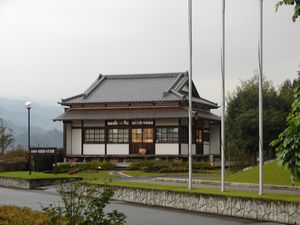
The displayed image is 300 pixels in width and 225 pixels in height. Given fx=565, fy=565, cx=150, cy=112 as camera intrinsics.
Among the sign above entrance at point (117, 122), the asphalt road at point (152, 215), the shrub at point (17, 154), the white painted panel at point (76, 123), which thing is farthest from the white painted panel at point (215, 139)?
the asphalt road at point (152, 215)

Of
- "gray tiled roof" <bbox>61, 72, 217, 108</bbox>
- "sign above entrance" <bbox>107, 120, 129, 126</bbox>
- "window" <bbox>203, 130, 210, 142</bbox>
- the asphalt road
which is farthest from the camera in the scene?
"window" <bbox>203, 130, 210, 142</bbox>

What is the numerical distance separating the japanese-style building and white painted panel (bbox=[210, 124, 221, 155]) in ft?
0.34

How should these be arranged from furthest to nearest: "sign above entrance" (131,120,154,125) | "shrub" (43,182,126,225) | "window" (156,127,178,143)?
"sign above entrance" (131,120,154,125) < "window" (156,127,178,143) < "shrub" (43,182,126,225)

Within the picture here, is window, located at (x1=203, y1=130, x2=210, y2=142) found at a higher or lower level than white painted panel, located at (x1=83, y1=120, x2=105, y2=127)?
lower

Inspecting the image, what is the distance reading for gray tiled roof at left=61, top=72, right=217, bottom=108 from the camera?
53.8 metres

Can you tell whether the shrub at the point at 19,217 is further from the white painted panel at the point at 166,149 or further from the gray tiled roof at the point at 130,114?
the white painted panel at the point at 166,149

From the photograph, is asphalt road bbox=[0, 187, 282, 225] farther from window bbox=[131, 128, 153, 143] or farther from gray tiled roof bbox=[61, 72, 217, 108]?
gray tiled roof bbox=[61, 72, 217, 108]

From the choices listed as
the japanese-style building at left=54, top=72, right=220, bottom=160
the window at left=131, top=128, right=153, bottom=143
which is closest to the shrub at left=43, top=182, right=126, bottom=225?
the japanese-style building at left=54, top=72, right=220, bottom=160

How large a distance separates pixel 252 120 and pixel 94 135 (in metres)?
15.7

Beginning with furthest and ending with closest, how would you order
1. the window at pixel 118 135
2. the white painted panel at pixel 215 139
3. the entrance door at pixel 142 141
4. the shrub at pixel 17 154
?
the white painted panel at pixel 215 139 → the window at pixel 118 135 → the entrance door at pixel 142 141 → the shrub at pixel 17 154

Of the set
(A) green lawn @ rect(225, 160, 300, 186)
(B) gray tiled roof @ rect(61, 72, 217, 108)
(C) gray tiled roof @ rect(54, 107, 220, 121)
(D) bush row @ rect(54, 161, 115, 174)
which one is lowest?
(D) bush row @ rect(54, 161, 115, 174)

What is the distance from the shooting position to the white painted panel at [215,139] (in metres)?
57.8

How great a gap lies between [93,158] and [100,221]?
42877 millimetres

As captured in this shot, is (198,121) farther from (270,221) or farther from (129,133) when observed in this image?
(270,221)
